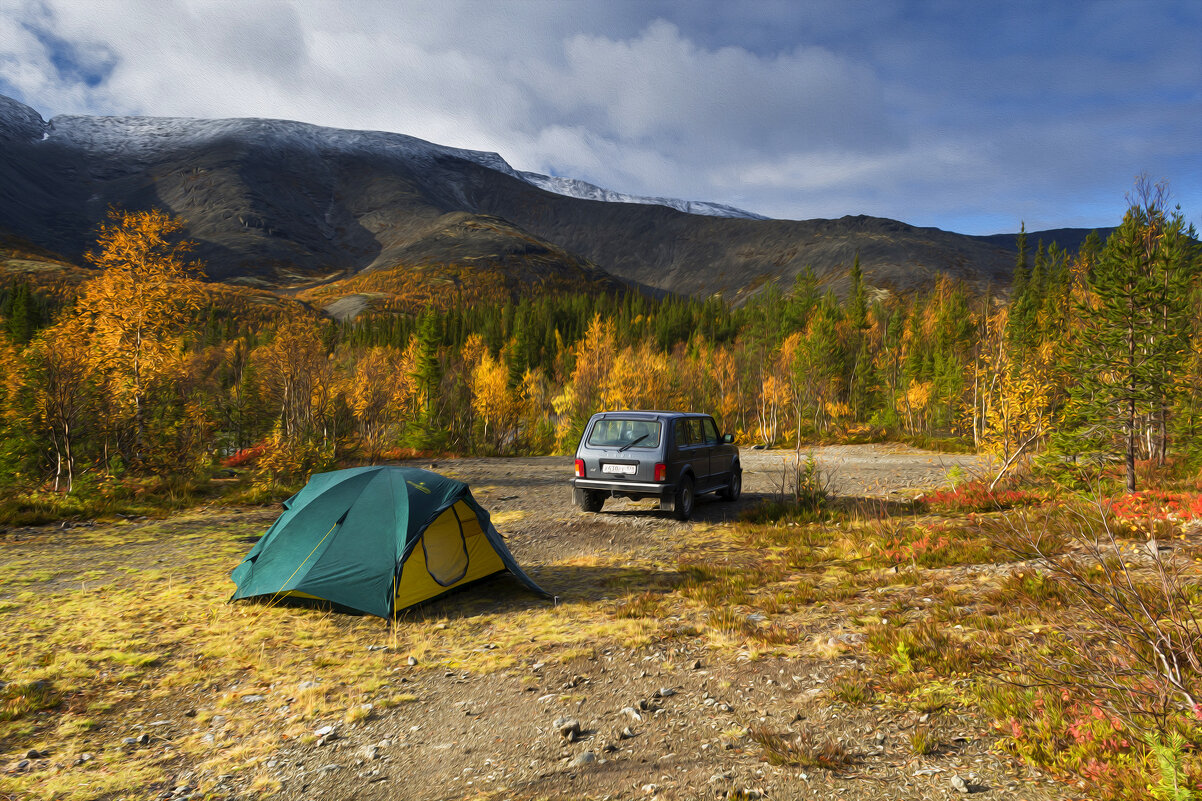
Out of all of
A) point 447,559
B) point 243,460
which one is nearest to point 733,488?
point 447,559

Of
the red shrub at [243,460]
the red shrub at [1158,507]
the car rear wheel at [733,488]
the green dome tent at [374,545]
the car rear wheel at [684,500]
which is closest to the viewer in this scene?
the green dome tent at [374,545]

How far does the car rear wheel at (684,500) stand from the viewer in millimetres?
11961

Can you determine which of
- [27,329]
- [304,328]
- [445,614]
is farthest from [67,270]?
[445,614]

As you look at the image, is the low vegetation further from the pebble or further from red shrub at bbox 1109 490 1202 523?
the pebble

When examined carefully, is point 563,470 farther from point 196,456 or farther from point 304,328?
point 196,456

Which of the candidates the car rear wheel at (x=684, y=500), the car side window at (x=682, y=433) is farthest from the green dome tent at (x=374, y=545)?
the car side window at (x=682, y=433)

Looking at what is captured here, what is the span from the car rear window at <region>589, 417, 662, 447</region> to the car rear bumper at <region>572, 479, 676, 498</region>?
75 cm

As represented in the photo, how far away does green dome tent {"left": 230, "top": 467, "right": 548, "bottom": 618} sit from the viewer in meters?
7.06

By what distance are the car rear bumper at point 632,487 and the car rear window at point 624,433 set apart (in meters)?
0.75

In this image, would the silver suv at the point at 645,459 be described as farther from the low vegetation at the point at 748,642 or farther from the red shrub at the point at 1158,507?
the red shrub at the point at 1158,507

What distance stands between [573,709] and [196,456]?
15.9m

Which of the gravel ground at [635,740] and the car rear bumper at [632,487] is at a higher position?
the car rear bumper at [632,487]

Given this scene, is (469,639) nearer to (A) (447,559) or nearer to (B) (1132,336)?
(A) (447,559)

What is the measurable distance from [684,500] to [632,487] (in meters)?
1.19
